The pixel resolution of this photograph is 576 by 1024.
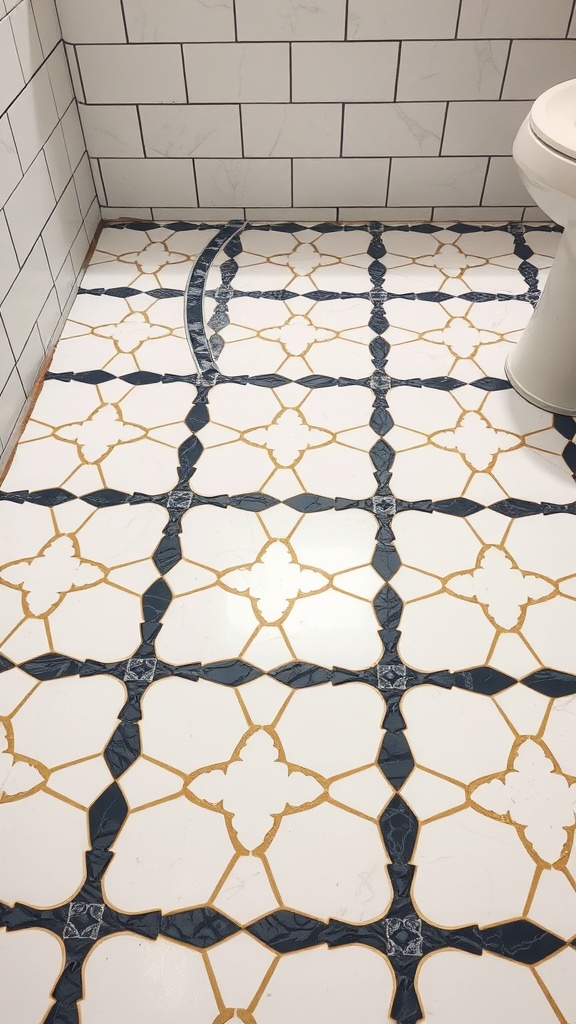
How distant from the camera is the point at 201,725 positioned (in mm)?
1003

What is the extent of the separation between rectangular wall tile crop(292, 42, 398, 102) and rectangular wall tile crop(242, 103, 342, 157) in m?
0.03

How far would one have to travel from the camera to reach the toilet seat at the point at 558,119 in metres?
1.13

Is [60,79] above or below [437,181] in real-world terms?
above

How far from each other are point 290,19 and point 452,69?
391mm

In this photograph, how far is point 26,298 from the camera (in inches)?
57.7

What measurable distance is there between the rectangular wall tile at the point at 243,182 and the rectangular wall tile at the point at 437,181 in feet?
0.94

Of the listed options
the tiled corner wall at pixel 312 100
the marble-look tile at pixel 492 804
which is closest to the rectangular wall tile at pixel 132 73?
the tiled corner wall at pixel 312 100

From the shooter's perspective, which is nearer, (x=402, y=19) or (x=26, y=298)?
(x=26, y=298)

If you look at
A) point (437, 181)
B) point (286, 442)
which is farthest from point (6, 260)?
point (437, 181)

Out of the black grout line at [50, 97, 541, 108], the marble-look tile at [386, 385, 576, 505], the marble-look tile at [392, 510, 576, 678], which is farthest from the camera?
the black grout line at [50, 97, 541, 108]

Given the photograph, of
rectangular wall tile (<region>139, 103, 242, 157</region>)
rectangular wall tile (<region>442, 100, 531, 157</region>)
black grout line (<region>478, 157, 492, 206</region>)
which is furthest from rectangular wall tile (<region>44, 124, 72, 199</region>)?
black grout line (<region>478, 157, 492, 206</region>)

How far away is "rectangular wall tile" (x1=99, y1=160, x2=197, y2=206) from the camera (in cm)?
192

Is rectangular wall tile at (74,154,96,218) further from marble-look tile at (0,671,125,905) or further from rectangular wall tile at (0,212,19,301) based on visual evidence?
marble-look tile at (0,671,125,905)

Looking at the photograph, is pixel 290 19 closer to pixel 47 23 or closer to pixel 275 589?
pixel 47 23
